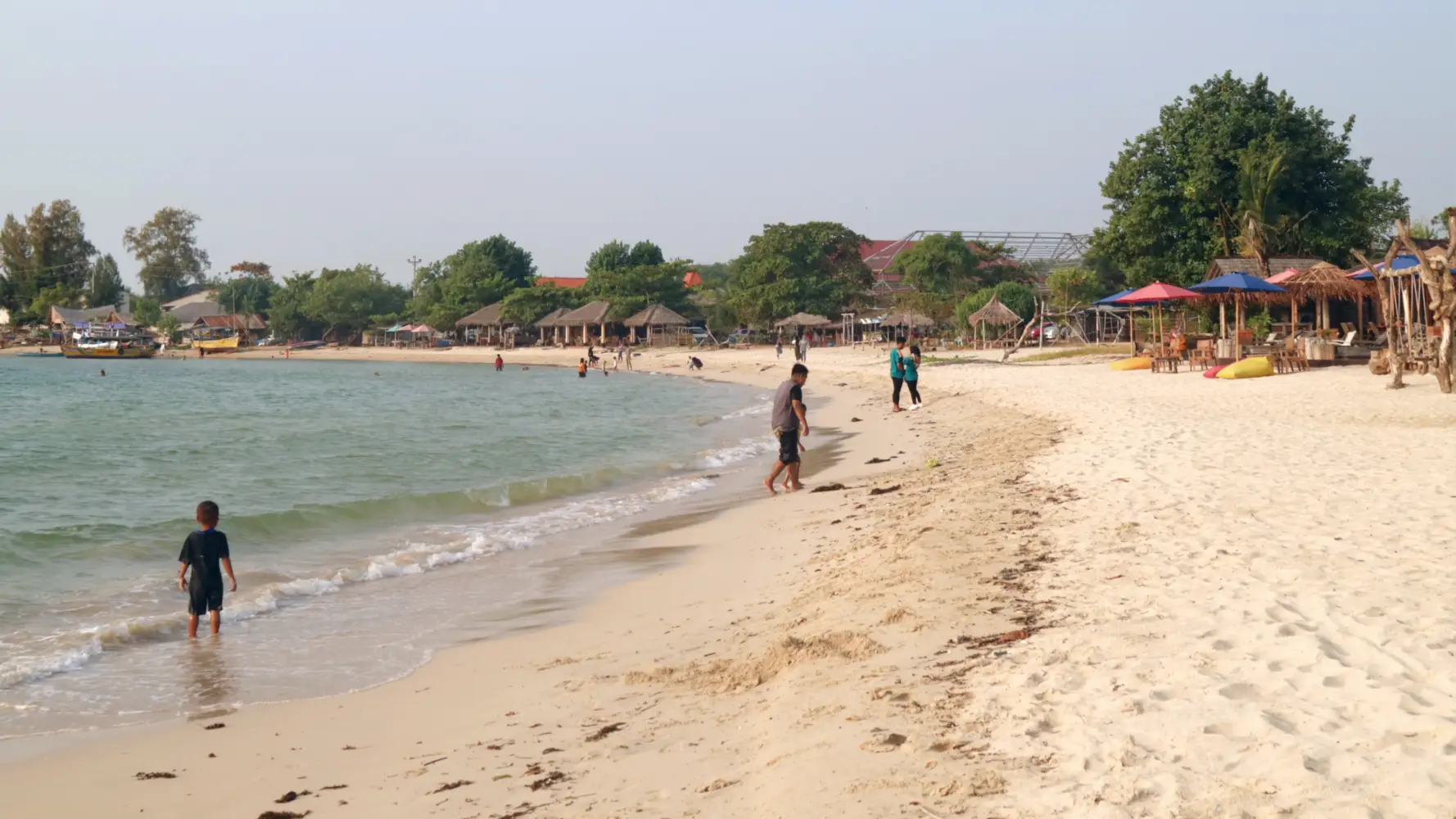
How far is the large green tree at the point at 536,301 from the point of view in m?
73.4

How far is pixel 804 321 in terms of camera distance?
56.2 metres

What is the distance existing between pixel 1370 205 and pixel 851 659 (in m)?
32.7

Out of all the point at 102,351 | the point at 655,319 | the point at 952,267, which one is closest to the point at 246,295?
the point at 102,351

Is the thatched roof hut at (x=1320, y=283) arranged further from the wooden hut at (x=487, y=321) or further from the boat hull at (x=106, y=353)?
the boat hull at (x=106, y=353)

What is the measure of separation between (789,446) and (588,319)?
58.1m

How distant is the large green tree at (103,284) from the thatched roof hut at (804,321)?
77.9 metres

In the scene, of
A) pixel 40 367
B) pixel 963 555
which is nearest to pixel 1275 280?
pixel 963 555

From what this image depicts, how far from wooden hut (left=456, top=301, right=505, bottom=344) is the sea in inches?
1897

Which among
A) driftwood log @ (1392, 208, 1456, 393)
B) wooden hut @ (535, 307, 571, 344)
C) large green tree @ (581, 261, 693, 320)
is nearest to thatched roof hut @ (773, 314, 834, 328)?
large green tree @ (581, 261, 693, 320)

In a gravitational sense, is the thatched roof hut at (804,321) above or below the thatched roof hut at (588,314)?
below

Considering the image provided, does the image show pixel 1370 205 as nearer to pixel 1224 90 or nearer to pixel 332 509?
pixel 1224 90

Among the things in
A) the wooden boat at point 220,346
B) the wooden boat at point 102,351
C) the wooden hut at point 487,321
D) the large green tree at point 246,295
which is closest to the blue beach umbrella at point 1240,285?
the wooden hut at point 487,321

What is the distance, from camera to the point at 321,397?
3700 cm

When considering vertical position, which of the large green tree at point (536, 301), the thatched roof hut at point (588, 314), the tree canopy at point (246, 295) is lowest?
the thatched roof hut at point (588, 314)
